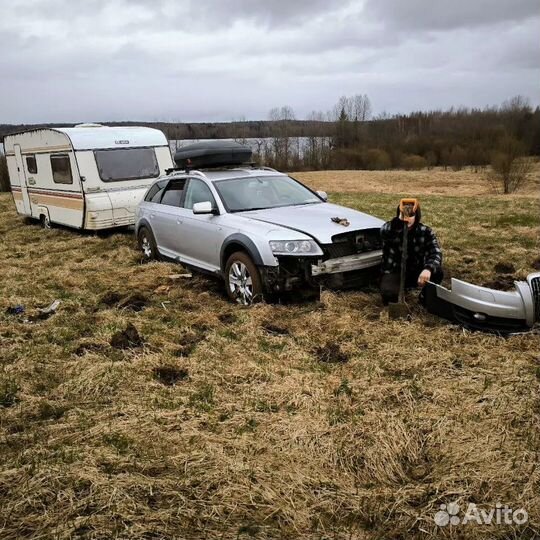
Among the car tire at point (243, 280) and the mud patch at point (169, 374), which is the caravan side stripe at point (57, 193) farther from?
the mud patch at point (169, 374)

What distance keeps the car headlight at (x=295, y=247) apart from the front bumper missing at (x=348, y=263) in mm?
161

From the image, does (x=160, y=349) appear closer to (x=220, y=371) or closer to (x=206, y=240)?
(x=220, y=371)

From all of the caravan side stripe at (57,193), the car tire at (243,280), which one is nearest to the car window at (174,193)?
the car tire at (243,280)

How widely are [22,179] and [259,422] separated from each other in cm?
1351

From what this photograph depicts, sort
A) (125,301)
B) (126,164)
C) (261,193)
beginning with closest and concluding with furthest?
(125,301) → (261,193) → (126,164)

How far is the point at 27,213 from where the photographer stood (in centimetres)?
1464

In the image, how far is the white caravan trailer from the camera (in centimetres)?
1145

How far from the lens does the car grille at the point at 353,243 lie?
5.77m

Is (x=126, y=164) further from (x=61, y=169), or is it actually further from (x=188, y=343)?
(x=188, y=343)

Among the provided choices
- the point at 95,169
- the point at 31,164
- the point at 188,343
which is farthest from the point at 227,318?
the point at 31,164

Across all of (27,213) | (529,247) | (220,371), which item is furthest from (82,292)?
(27,213)

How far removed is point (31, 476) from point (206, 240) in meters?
4.20

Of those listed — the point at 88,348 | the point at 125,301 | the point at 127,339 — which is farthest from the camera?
the point at 125,301

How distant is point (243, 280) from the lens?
6117 mm
